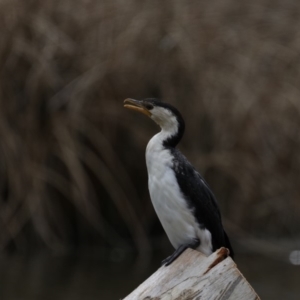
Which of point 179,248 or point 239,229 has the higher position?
point 179,248

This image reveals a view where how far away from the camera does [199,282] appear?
260 centimetres

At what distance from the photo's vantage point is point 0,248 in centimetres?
684

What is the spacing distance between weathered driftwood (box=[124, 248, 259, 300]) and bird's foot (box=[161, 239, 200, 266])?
2.7 inches

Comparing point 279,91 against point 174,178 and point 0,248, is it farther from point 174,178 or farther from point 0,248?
point 174,178

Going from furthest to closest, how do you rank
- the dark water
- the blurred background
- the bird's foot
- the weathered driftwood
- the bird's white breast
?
the blurred background, the dark water, the bird's white breast, the bird's foot, the weathered driftwood

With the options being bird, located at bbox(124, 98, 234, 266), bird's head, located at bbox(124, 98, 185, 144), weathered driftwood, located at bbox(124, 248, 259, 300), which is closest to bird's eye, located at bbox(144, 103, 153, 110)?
bird's head, located at bbox(124, 98, 185, 144)

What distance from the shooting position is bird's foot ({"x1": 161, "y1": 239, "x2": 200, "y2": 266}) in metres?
2.85

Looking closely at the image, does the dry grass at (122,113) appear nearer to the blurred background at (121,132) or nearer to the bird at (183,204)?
the blurred background at (121,132)

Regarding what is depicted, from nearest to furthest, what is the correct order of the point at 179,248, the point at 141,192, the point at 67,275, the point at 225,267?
the point at 225,267 < the point at 179,248 < the point at 67,275 < the point at 141,192

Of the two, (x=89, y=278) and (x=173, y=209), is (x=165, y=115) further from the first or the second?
(x=89, y=278)

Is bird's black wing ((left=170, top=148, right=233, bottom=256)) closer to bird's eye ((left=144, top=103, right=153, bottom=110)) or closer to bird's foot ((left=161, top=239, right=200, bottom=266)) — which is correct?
bird's foot ((left=161, top=239, right=200, bottom=266))

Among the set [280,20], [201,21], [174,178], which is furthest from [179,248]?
[280,20]

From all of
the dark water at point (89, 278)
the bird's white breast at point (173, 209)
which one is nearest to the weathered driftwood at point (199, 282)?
the bird's white breast at point (173, 209)

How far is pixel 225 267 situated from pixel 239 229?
473 cm
